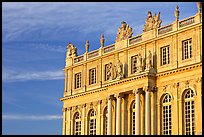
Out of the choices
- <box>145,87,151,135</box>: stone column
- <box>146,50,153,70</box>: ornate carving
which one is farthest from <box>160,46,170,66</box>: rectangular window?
<box>145,87,151,135</box>: stone column

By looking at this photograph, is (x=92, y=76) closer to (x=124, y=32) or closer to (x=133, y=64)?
(x=124, y=32)

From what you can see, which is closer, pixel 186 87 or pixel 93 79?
pixel 186 87

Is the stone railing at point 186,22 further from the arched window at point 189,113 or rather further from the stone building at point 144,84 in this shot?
the arched window at point 189,113

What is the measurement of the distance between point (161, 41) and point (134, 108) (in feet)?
20.1

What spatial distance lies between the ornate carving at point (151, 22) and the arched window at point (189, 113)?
6793mm

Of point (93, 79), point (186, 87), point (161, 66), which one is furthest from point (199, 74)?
point (93, 79)

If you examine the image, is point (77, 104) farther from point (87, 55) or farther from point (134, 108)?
point (134, 108)

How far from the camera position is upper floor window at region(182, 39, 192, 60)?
1409 inches

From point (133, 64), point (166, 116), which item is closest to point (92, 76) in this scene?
point (133, 64)

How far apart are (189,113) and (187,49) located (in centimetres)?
496

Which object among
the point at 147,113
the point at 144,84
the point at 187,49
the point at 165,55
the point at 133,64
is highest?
the point at 187,49

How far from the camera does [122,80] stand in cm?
3934

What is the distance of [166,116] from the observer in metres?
36.5

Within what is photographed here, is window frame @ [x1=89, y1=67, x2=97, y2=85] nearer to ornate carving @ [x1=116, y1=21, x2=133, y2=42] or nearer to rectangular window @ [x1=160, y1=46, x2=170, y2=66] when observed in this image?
ornate carving @ [x1=116, y1=21, x2=133, y2=42]
